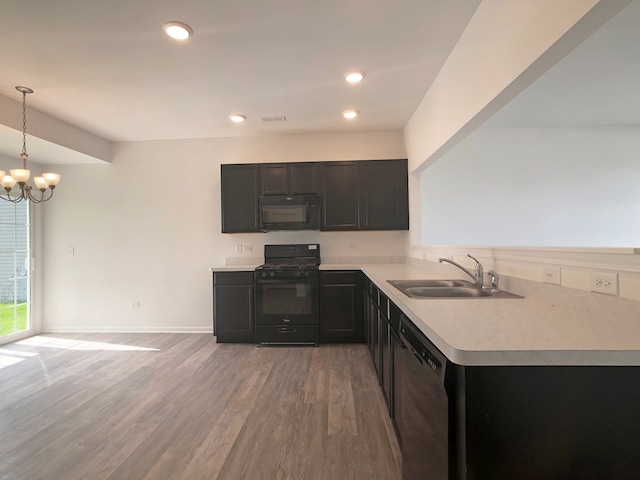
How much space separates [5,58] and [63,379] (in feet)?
8.79

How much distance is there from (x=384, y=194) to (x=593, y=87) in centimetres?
215

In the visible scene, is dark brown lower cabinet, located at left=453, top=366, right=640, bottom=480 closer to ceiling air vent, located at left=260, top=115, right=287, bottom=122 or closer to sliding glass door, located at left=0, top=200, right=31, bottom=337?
ceiling air vent, located at left=260, top=115, right=287, bottom=122

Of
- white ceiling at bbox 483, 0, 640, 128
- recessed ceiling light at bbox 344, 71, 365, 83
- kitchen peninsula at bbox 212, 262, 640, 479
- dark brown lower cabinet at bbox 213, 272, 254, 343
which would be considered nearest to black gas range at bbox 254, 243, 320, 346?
dark brown lower cabinet at bbox 213, 272, 254, 343

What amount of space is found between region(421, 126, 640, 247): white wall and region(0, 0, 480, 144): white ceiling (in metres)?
1.10

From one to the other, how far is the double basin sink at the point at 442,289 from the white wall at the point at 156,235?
1.76 metres

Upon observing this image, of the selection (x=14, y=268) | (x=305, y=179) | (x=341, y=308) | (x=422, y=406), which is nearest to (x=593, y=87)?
(x=305, y=179)

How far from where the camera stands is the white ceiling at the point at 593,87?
2.12 m

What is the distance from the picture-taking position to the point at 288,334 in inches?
139

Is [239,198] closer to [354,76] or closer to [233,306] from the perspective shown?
[233,306]

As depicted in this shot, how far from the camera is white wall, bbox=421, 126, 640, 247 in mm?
3672

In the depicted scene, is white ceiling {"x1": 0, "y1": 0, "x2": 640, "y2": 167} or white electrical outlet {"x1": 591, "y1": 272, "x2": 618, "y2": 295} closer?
white electrical outlet {"x1": 591, "y1": 272, "x2": 618, "y2": 295}

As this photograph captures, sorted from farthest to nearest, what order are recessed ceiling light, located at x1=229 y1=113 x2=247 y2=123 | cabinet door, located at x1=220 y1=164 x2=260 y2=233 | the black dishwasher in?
cabinet door, located at x1=220 y1=164 x2=260 y2=233 → recessed ceiling light, located at x1=229 y1=113 x2=247 y2=123 → the black dishwasher

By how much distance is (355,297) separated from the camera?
3.52 m

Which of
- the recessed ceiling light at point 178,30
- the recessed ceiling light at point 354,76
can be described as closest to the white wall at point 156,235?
the recessed ceiling light at point 354,76
